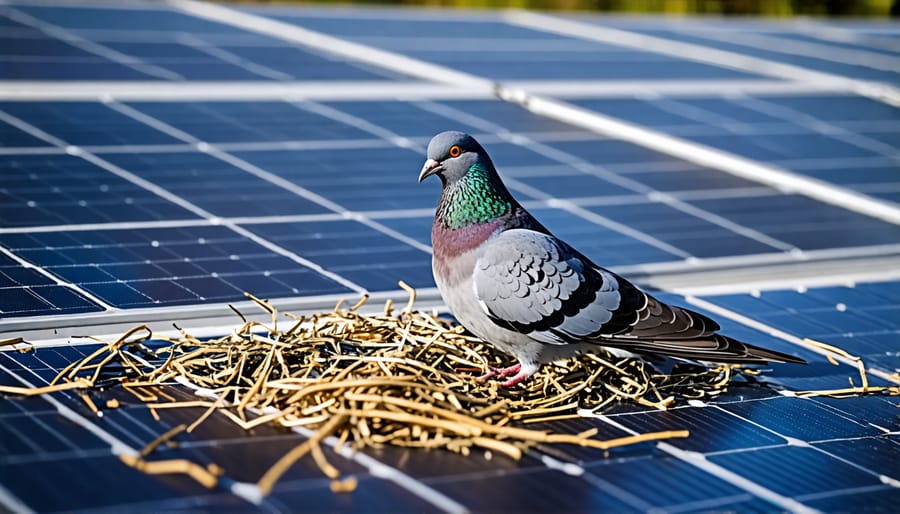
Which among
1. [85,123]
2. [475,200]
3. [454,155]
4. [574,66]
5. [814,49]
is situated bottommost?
[814,49]

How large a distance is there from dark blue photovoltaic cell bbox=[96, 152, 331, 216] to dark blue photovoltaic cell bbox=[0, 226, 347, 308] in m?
0.58

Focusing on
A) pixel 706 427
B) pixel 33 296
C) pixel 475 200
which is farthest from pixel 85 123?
pixel 706 427

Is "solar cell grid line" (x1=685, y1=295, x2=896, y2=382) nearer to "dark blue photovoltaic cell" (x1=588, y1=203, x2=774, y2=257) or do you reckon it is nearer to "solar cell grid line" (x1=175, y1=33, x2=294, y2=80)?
"dark blue photovoltaic cell" (x1=588, y1=203, x2=774, y2=257)

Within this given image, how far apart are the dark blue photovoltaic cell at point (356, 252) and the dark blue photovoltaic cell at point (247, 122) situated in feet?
5.53

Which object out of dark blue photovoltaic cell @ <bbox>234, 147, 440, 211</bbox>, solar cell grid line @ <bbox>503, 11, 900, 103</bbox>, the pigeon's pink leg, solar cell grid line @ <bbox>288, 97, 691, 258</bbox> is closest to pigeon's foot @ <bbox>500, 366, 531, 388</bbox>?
the pigeon's pink leg

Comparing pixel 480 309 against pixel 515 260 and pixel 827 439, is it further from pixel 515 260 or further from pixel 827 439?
pixel 827 439

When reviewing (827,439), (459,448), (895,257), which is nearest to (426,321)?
(459,448)

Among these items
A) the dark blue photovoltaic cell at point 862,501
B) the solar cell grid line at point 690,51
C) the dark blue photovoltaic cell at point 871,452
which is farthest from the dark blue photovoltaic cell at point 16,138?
the solar cell grid line at point 690,51

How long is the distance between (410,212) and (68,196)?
Result: 1815 mm

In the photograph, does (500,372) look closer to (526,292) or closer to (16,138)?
(526,292)

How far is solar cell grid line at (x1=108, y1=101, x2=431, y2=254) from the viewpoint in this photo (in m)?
7.21

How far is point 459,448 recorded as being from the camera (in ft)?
14.1

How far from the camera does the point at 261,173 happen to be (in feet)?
26.1

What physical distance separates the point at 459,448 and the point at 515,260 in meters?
0.79
